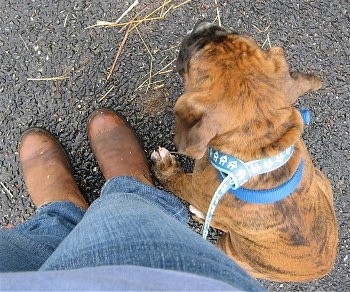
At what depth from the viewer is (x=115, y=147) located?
3301 millimetres

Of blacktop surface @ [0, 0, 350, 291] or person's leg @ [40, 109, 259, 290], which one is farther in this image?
blacktop surface @ [0, 0, 350, 291]

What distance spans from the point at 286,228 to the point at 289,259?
20 centimetres

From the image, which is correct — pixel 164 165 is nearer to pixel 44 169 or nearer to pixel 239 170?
pixel 44 169

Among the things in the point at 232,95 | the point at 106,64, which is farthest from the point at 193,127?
the point at 106,64

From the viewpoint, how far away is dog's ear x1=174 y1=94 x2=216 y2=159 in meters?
2.35

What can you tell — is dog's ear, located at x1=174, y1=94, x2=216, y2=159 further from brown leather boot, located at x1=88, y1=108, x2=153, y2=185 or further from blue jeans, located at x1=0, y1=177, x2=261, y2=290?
brown leather boot, located at x1=88, y1=108, x2=153, y2=185

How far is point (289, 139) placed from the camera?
2438mm

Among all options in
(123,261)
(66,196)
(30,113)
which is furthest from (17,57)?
(123,261)

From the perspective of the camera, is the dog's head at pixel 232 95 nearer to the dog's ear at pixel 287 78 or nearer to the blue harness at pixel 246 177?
the dog's ear at pixel 287 78

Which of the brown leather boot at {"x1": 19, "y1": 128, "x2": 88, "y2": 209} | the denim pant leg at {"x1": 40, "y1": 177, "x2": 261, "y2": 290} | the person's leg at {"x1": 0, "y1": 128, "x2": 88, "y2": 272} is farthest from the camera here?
the brown leather boot at {"x1": 19, "y1": 128, "x2": 88, "y2": 209}

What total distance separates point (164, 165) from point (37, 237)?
3.10 ft

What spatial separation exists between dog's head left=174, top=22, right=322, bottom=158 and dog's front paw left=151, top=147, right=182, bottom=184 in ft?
2.71

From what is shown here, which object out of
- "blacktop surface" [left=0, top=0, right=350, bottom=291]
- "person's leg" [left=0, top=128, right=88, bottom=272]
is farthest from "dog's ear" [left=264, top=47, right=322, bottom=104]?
"person's leg" [left=0, top=128, right=88, bottom=272]

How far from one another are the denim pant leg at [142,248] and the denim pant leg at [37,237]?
0.40 metres
